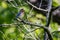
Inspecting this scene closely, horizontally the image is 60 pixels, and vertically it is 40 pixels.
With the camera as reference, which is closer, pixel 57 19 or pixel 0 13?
pixel 0 13

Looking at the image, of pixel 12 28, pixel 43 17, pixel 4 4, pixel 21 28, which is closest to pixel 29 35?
pixel 21 28

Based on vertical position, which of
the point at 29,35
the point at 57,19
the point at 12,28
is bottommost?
the point at 57,19

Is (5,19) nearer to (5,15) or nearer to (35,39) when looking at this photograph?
(5,15)

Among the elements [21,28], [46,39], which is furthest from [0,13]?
[46,39]

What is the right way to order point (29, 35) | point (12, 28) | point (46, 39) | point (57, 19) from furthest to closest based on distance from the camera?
point (57, 19)
point (12, 28)
point (29, 35)
point (46, 39)

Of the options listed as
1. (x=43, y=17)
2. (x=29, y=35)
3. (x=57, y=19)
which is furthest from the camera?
(x=57, y=19)

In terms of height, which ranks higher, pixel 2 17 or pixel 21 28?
pixel 21 28

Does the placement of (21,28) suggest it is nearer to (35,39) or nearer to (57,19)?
(35,39)

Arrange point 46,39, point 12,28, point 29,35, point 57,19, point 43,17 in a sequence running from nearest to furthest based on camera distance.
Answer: point 46,39, point 29,35, point 12,28, point 43,17, point 57,19

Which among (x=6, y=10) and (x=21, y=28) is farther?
(x=6, y=10)
